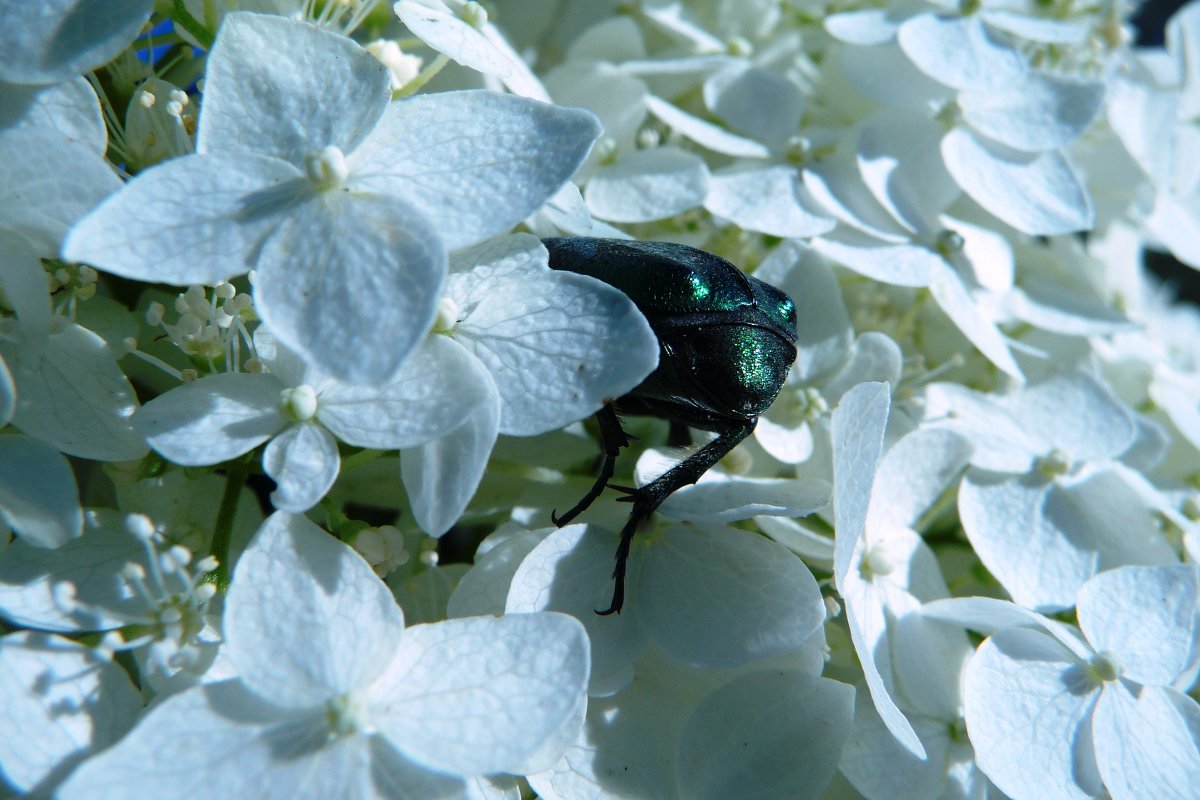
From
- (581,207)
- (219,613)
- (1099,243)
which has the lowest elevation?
(1099,243)

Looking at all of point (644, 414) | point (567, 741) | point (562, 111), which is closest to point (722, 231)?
point (644, 414)

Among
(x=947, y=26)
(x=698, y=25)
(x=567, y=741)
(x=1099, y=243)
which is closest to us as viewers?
(x=567, y=741)

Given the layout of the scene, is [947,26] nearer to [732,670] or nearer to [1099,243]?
[1099,243]

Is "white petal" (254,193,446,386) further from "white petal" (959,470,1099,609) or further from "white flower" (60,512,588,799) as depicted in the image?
"white petal" (959,470,1099,609)

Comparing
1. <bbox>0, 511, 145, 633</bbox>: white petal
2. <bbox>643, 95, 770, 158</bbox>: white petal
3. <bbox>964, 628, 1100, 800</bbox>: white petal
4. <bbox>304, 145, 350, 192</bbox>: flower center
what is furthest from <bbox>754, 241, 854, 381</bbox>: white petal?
<bbox>0, 511, 145, 633</bbox>: white petal

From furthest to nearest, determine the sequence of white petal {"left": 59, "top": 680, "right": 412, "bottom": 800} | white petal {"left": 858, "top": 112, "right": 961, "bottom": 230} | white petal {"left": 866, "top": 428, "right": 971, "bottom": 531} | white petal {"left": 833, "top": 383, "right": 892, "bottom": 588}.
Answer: white petal {"left": 858, "top": 112, "right": 961, "bottom": 230} → white petal {"left": 866, "top": 428, "right": 971, "bottom": 531} → white petal {"left": 833, "top": 383, "right": 892, "bottom": 588} → white petal {"left": 59, "top": 680, "right": 412, "bottom": 800}

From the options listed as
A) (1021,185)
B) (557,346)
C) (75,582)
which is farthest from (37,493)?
(1021,185)
